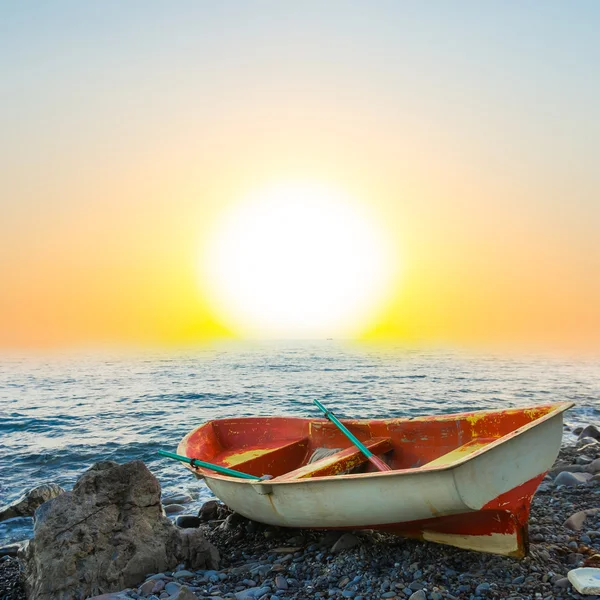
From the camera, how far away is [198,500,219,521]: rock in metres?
7.82

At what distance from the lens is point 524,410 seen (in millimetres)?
6191

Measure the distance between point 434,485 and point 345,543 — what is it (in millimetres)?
1551

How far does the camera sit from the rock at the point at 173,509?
841cm

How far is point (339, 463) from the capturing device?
6.54 metres

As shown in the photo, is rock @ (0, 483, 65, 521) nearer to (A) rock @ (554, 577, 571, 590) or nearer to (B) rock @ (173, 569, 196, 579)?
(B) rock @ (173, 569, 196, 579)

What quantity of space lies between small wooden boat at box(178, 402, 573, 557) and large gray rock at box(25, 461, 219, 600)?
0.92 metres

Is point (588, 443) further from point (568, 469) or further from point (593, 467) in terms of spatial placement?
point (568, 469)

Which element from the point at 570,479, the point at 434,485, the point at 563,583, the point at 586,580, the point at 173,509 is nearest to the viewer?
the point at 586,580

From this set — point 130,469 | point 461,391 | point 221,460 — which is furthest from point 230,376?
point 130,469

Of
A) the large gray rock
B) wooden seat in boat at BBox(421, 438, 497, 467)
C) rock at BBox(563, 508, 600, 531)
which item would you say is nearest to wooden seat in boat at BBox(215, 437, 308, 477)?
the large gray rock

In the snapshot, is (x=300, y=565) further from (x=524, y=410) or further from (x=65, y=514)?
(x=524, y=410)

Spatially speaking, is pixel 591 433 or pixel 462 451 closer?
pixel 462 451

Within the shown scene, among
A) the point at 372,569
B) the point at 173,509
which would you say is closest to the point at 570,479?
the point at 372,569

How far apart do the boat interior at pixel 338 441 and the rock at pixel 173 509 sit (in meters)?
1.00
